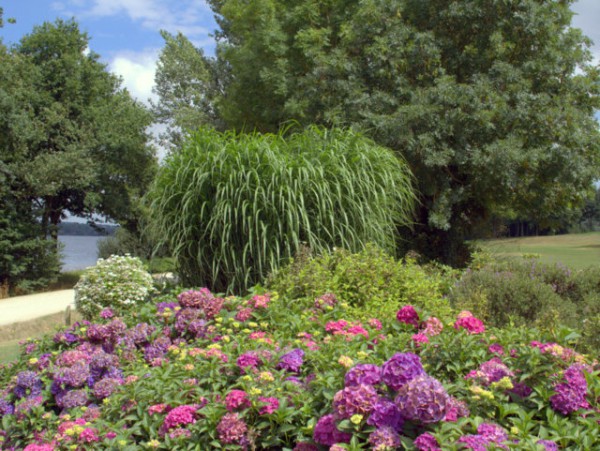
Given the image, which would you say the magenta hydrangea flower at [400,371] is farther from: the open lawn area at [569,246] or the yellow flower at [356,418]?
the open lawn area at [569,246]

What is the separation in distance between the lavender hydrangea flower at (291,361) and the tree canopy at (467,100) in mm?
8161

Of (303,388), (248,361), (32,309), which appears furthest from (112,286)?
(32,309)

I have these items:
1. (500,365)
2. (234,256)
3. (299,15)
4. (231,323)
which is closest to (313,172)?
(234,256)

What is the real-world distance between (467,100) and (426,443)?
9735 millimetres

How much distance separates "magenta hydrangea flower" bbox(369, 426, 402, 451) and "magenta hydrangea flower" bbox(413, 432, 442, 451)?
0.24 ft

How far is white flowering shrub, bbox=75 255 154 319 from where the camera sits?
250 inches


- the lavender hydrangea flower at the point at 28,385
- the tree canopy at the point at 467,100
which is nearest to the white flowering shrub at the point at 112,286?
the lavender hydrangea flower at the point at 28,385

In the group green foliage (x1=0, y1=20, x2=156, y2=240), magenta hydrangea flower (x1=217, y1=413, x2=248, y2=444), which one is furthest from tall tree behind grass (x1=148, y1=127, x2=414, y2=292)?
green foliage (x1=0, y1=20, x2=156, y2=240)

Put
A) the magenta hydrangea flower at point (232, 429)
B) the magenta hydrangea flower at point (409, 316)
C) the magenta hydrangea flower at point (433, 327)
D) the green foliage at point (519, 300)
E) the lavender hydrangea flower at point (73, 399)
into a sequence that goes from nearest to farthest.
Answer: the magenta hydrangea flower at point (232, 429)
the magenta hydrangea flower at point (433, 327)
the lavender hydrangea flower at point (73, 399)
the magenta hydrangea flower at point (409, 316)
the green foliage at point (519, 300)

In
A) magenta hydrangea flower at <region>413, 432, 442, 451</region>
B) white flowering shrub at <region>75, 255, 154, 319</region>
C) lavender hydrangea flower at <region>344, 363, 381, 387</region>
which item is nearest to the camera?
magenta hydrangea flower at <region>413, 432, 442, 451</region>

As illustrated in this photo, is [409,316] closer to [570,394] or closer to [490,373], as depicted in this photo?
[490,373]

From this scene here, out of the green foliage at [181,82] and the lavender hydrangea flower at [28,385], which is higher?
the green foliage at [181,82]

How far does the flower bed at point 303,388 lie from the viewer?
221cm

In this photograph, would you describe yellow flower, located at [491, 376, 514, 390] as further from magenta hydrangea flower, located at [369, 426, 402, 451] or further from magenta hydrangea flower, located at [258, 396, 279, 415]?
magenta hydrangea flower, located at [258, 396, 279, 415]
